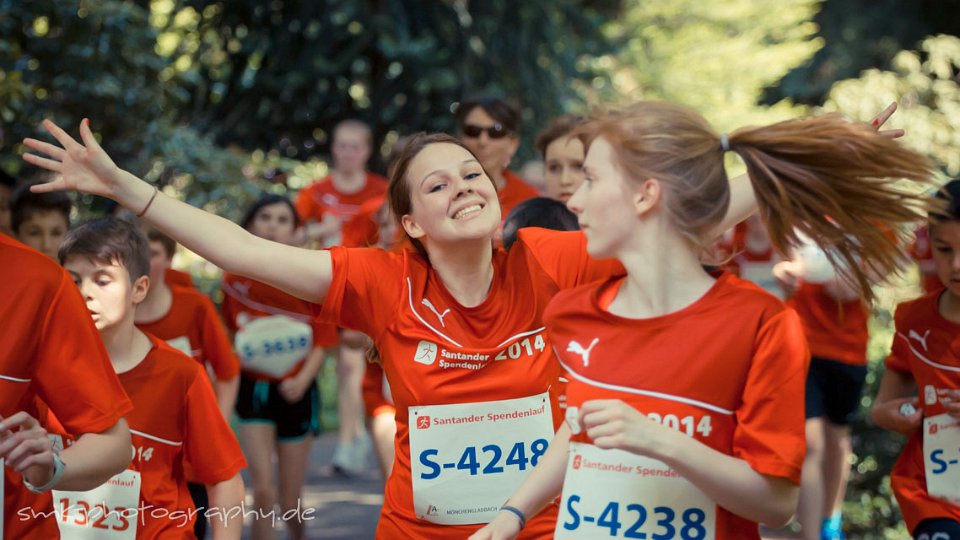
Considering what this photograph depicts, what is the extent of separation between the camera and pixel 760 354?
9.77 ft

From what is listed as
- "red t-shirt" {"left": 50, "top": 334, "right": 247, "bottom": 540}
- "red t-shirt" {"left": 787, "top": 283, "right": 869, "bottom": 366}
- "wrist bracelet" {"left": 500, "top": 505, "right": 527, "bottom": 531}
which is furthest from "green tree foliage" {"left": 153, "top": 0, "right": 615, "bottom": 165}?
"wrist bracelet" {"left": 500, "top": 505, "right": 527, "bottom": 531}

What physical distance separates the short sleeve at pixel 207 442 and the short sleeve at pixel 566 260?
114cm

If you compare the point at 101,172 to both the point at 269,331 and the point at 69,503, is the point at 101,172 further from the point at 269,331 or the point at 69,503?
the point at 269,331

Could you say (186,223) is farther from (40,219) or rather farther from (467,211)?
(40,219)

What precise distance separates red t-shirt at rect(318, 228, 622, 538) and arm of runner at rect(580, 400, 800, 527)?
→ 1.06 meters

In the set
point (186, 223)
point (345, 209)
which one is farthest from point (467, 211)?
point (345, 209)

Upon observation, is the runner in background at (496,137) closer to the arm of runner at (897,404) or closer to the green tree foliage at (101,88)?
the arm of runner at (897,404)

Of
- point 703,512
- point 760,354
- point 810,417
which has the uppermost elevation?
point 760,354

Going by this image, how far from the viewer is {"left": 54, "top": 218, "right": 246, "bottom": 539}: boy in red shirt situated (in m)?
4.31

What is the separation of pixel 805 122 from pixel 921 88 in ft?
42.8

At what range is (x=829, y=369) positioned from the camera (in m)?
7.62

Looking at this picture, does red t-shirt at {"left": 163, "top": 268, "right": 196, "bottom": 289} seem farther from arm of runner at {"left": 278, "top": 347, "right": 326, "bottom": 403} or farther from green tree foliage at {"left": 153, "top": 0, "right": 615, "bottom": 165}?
green tree foliage at {"left": 153, "top": 0, "right": 615, "bottom": 165}

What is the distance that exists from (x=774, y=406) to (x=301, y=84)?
10124mm

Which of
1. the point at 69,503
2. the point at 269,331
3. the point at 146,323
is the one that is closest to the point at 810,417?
the point at 269,331
